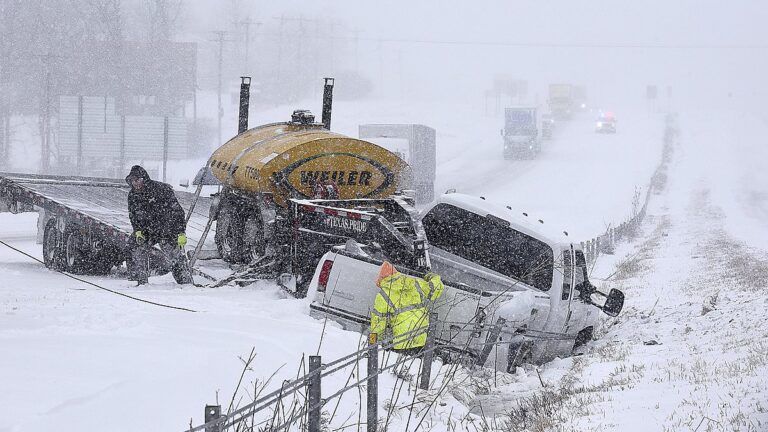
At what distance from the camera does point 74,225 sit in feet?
49.6

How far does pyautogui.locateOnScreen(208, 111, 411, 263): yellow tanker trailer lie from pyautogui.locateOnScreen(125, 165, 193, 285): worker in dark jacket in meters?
1.27

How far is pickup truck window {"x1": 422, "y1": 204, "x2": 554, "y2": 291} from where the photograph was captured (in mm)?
10773

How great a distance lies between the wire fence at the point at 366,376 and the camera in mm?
4482

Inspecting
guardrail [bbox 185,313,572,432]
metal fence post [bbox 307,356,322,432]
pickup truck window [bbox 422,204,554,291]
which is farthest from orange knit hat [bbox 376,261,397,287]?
metal fence post [bbox 307,356,322,432]

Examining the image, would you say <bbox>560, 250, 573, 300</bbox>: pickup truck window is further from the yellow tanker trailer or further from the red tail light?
the yellow tanker trailer

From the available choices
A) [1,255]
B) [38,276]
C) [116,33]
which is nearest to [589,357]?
[38,276]

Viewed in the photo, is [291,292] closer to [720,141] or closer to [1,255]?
[1,255]

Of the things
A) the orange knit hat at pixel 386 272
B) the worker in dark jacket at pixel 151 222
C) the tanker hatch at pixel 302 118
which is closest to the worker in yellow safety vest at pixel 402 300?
the orange knit hat at pixel 386 272

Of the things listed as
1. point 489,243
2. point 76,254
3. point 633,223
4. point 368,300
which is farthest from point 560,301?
point 633,223

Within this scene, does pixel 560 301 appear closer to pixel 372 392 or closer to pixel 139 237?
pixel 372 392

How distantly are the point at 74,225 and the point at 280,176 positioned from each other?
161 inches

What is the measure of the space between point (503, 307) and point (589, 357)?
2.01 m

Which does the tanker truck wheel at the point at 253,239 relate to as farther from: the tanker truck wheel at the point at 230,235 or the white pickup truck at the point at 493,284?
the white pickup truck at the point at 493,284

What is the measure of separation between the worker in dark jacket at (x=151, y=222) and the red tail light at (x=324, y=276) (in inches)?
124
